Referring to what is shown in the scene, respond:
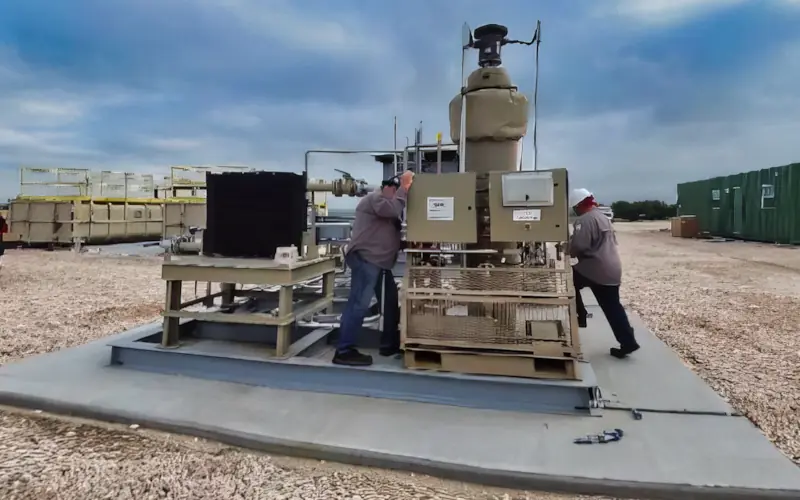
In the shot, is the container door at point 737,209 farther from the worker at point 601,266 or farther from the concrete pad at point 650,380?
the worker at point 601,266

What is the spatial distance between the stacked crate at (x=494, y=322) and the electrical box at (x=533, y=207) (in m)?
0.24

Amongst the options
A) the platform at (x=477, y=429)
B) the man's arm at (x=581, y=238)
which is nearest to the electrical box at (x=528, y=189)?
the man's arm at (x=581, y=238)

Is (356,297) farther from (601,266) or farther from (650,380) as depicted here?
(650,380)

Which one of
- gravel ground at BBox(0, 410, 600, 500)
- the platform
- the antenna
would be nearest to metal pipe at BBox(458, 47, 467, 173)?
the antenna

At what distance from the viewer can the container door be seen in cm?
2061

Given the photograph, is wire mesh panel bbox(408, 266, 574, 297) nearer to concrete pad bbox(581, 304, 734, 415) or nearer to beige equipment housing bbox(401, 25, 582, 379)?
beige equipment housing bbox(401, 25, 582, 379)

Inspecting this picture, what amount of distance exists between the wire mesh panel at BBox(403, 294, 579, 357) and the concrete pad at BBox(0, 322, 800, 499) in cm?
43

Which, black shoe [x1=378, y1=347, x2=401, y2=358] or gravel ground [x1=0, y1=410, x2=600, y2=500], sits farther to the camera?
black shoe [x1=378, y1=347, x2=401, y2=358]

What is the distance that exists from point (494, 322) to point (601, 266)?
1312 millimetres

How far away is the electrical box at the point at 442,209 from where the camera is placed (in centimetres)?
Result: 377

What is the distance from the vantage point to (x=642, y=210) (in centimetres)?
4509

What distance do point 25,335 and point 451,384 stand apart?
4705 mm

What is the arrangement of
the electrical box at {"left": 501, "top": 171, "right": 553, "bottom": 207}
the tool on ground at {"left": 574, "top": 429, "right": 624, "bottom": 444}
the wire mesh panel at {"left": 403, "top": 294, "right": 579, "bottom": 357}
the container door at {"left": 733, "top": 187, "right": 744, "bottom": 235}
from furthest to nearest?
the container door at {"left": 733, "top": 187, "right": 744, "bottom": 235} < the electrical box at {"left": 501, "top": 171, "right": 553, "bottom": 207} < the wire mesh panel at {"left": 403, "top": 294, "right": 579, "bottom": 357} < the tool on ground at {"left": 574, "top": 429, "right": 624, "bottom": 444}

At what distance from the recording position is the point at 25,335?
5.56m
